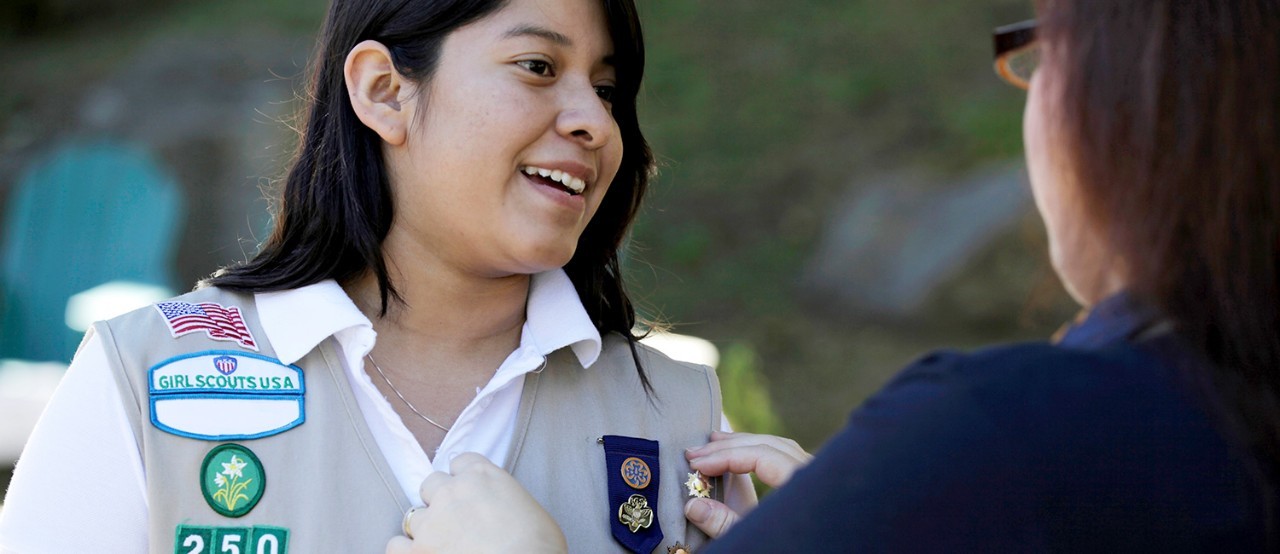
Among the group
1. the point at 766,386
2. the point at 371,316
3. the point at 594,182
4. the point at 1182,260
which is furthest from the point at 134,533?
the point at 766,386

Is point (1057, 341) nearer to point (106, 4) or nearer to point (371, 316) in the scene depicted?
point (371, 316)

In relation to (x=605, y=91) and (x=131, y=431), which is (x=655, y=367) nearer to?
(x=605, y=91)

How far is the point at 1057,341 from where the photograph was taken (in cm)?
119

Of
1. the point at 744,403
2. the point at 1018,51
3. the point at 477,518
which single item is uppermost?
the point at 1018,51

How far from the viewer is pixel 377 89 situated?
210 cm

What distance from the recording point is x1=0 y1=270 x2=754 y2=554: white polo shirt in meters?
1.73

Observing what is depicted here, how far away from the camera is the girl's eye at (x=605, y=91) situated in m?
2.21

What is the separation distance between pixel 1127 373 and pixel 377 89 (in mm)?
1360

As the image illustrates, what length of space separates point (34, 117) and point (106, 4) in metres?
3.28

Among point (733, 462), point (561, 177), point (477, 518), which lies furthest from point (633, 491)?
point (561, 177)

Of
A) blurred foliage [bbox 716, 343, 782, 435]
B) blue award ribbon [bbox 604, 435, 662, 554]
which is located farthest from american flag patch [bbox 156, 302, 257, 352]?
blurred foliage [bbox 716, 343, 782, 435]

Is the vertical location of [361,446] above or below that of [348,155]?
below

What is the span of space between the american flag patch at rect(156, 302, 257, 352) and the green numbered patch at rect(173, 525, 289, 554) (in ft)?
0.97

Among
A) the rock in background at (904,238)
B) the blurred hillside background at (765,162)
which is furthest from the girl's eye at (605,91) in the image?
the rock in background at (904,238)
